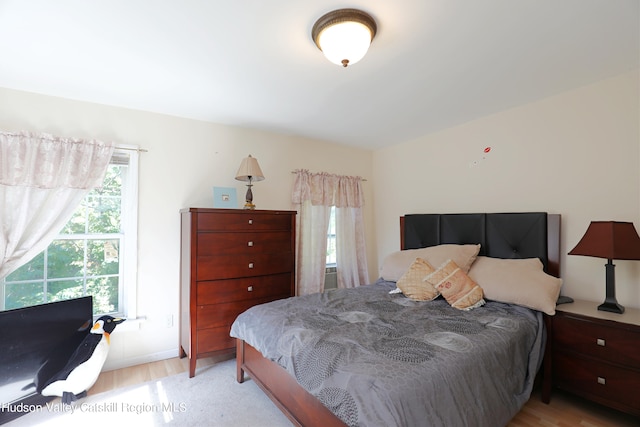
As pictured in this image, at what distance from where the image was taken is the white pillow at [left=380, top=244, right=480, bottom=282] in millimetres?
2617

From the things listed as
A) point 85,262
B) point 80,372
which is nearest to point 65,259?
→ point 85,262

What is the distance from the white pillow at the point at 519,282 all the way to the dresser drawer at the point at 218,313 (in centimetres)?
199

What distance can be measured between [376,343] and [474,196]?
6.88 feet

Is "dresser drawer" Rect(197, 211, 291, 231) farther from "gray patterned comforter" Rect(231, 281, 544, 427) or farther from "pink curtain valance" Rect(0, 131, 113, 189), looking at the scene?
"pink curtain valance" Rect(0, 131, 113, 189)

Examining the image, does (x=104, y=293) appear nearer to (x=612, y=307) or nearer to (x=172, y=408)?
(x=172, y=408)

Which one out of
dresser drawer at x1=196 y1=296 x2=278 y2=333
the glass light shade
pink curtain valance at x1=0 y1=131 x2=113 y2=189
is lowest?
dresser drawer at x1=196 y1=296 x2=278 y2=333

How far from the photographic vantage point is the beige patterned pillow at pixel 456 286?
2.27m

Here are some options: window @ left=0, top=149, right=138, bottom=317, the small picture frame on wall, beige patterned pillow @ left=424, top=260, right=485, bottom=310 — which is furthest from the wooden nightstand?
window @ left=0, top=149, right=138, bottom=317

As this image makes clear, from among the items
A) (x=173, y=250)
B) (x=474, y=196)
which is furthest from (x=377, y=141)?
(x=173, y=250)

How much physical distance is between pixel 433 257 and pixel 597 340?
119cm

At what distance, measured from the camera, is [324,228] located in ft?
12.2

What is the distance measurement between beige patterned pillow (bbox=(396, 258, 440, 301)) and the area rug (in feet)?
4.40

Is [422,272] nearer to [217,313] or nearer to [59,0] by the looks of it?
[217,313]

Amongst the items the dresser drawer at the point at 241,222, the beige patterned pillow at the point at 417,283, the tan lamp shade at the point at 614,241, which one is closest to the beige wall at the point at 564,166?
the tan lamp shade at the point at 614,241
